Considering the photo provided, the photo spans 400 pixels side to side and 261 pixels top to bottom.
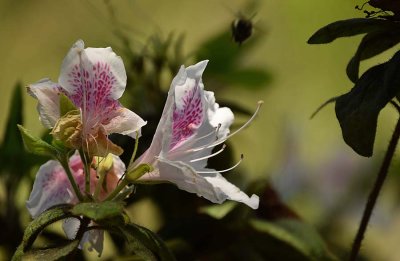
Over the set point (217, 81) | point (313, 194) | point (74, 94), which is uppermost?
point (74, 94)

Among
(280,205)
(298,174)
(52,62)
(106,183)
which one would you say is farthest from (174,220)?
(52,62)

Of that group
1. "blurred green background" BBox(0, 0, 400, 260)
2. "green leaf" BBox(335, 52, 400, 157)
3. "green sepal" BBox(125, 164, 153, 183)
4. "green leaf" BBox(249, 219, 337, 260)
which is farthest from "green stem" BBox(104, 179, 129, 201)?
"blurred green background" BBox(0, 0, 400, 260)

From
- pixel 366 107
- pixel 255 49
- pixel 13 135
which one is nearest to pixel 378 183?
pixel 366 107

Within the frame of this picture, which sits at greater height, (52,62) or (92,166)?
(92,166)

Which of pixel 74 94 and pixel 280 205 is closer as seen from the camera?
pixel 74 94

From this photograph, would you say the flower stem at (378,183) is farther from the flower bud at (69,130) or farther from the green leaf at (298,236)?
the flower bud at (69,130)

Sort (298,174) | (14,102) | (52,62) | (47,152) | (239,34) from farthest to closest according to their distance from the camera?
(52,62)
(298,174)
(14,102)
(239,34)
(47,152)

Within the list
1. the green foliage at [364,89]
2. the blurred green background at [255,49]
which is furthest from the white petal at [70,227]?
the blurred green background at [255,49]

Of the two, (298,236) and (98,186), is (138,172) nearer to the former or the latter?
(98,186)

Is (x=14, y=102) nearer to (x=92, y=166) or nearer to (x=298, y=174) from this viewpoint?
(x=92, y=166)
